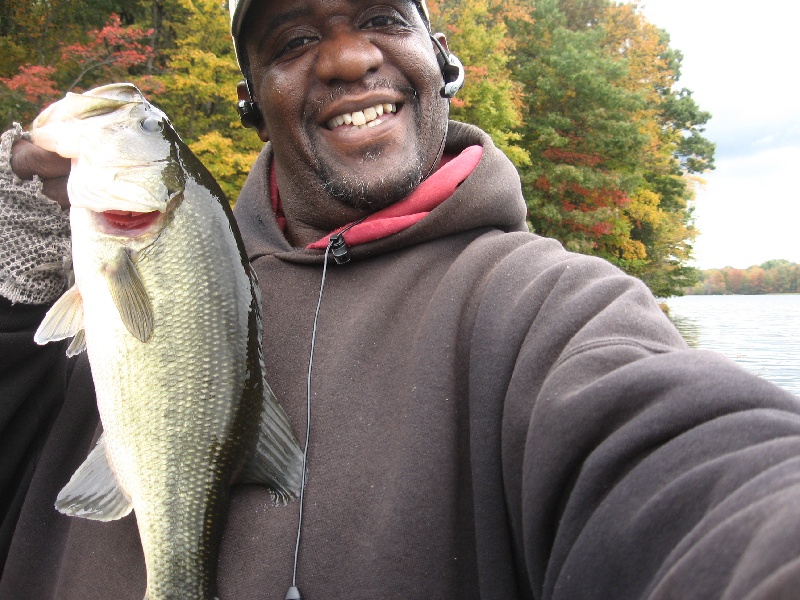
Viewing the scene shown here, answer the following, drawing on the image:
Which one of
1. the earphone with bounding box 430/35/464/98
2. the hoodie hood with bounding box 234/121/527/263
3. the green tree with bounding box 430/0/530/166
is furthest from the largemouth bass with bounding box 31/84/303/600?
the green tree with bounding box 430/0/530/166

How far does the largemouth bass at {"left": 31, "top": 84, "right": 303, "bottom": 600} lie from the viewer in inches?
64.1

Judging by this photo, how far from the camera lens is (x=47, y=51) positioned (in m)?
12.9

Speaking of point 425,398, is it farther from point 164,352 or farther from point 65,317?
point 65,317

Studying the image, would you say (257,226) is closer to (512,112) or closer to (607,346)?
(607,346)

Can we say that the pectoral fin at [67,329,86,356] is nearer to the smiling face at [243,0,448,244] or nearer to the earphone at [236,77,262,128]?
the smiling face at [243,0,448,244]

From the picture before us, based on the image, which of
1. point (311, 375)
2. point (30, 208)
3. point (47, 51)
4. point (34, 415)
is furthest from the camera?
point (47, 51)

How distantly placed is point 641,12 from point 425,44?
30.4m

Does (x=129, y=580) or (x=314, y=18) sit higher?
(x=314, y=18)

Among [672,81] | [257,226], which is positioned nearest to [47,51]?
[257,226]

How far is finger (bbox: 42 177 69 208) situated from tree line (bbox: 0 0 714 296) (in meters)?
8.66

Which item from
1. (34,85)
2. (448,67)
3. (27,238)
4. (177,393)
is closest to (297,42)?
(448,67)

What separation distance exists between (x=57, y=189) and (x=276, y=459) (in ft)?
4.06

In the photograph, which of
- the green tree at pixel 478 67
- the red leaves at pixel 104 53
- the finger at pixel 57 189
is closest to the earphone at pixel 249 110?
the finger at pixel 57 189

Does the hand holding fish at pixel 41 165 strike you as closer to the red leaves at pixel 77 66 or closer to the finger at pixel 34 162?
the finger at pixel 34 162
